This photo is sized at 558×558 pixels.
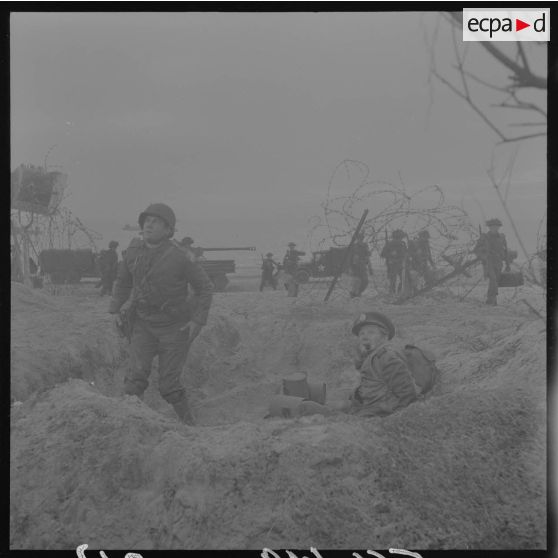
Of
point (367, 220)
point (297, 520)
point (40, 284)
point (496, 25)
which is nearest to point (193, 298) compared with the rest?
point (40, 284)

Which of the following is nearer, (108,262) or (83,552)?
(83,552)

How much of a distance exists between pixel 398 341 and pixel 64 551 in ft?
9.56

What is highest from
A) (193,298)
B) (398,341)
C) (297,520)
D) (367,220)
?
Answer: (367,220)

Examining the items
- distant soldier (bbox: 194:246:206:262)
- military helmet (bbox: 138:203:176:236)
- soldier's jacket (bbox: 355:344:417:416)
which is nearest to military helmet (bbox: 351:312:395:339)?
soldier's jacket (bbox: 355:344:417:416)

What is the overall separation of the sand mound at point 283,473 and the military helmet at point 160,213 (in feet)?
3.75

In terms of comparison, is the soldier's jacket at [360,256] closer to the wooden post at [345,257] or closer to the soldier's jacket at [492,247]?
the wooden post at [345,257]

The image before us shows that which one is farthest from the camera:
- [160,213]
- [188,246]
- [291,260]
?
[291,260]

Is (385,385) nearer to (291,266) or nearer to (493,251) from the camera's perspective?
(291,266)

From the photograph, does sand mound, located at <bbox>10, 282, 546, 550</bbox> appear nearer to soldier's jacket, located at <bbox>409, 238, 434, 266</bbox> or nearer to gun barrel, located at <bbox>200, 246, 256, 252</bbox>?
soldier's jacket, located at <bbox>409, 238, 434, 266</bbox>

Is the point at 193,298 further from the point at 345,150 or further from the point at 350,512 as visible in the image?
the point at 350,512

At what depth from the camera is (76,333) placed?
4.73 m

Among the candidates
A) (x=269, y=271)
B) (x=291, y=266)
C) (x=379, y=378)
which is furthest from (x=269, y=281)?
(x=379, y=378)

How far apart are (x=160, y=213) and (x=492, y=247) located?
2.84 metres

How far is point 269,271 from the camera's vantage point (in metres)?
5.09
